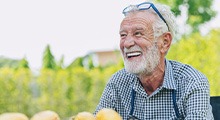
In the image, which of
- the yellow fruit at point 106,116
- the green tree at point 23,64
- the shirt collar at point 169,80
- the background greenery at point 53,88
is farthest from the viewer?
the green tree at point 23,64

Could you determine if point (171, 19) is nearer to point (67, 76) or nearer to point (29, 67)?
point (67, 76)

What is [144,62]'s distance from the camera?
5.49 ft

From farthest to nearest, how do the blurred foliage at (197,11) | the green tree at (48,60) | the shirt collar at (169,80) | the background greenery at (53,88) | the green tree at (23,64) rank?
the blurred foliage at (197,11)
the green tree at (48,60)
the green tree at (23,64)
the background greenery at (53,88)
the shirt collar at (169,80)

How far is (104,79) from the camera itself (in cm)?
1355

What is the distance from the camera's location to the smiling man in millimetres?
1668

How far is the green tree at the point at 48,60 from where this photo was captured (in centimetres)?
1523


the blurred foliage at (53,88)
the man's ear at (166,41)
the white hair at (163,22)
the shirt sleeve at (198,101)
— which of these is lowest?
the blurred foliage at (53,88)

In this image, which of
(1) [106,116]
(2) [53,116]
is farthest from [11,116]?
(1) [106,116]

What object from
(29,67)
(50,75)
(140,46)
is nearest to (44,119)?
(140,46)

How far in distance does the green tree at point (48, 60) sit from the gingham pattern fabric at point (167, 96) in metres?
13.3

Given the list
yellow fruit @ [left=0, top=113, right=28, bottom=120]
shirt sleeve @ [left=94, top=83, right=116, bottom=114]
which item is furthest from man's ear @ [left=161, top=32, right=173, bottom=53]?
yellow fruit @ [left=0, top=113, right=28, bottom=120]

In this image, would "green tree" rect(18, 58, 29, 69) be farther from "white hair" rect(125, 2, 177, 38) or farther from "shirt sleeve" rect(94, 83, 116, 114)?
"white hair" rect(125, 2, 177, 38)

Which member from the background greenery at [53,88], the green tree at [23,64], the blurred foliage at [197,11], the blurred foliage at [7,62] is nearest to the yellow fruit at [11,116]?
the background greenery at [53,88]

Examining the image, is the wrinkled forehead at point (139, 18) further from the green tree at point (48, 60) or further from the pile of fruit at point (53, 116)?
the green tree at point (48, 60)
